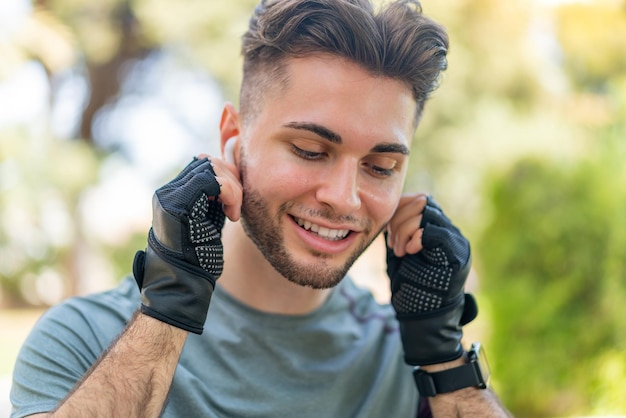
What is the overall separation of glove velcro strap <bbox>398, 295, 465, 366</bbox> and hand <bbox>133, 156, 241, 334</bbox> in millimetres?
603

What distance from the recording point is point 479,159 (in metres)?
9.19

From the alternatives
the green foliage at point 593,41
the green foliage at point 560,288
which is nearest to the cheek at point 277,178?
the green foliage at point 560,288

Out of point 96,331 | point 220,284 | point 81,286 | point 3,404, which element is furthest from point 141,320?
point 81,286

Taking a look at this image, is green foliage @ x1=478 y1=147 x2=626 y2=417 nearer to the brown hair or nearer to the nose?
the brown hair

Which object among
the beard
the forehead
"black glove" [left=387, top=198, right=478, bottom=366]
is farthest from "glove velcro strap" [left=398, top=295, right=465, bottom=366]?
the forehead

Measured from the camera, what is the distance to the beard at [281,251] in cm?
186

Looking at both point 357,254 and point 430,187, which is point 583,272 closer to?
point 357,254

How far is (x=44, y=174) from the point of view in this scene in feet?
25.9

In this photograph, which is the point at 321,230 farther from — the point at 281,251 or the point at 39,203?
the point at 39,203

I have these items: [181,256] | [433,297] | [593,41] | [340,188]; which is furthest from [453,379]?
[593,41]

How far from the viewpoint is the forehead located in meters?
1.78

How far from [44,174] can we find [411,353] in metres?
6.83

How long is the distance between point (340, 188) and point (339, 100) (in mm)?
226

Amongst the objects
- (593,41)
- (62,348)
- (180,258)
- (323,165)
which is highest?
(593,41)
